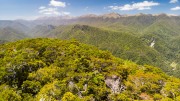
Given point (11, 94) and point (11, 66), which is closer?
point (11, 94)

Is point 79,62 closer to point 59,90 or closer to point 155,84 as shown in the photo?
point 59,90

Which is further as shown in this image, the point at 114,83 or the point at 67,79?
the point at 114,83

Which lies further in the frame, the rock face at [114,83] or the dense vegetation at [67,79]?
the rock face at [114,83]

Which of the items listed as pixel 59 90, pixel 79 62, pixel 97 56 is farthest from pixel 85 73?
pixel 97 56

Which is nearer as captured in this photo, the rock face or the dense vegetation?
the dense vegetation

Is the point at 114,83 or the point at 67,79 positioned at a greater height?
the point at 67,79
